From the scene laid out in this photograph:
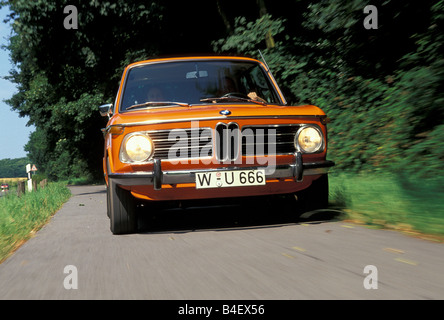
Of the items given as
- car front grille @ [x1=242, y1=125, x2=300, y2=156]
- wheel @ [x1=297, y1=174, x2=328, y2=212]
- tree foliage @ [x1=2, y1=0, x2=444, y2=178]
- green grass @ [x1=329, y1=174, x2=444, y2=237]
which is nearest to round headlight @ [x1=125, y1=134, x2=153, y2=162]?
car front grille @ [x1=242, y1=125, x2=300, y2=156]

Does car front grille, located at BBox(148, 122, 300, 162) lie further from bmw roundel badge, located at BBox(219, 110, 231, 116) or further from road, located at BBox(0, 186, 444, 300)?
road, located at BBox(0, 186, 444, 300)

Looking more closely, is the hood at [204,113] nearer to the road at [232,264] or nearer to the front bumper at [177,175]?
the front bumper at [177,175]

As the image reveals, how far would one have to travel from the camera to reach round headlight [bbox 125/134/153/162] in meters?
5.48

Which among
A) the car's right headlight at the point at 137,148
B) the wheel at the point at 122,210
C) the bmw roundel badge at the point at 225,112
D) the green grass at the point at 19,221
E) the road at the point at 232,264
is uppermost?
the bmw roundel badge at the point at 225,112

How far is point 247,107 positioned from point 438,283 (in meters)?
3.02

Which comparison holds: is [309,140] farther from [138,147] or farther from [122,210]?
[122,210]

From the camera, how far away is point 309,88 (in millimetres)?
11734

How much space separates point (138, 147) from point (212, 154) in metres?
0.73

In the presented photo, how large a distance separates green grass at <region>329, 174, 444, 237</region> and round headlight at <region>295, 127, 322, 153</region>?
3.00ft

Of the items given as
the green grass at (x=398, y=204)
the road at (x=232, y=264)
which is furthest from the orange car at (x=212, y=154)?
the green grass at (x=398, y=204)

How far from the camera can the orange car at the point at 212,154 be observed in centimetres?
545

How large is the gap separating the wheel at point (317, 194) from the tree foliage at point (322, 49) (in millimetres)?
1327

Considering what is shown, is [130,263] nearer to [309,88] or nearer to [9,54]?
[309,88]

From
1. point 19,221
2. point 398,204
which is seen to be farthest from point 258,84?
point 19,221
